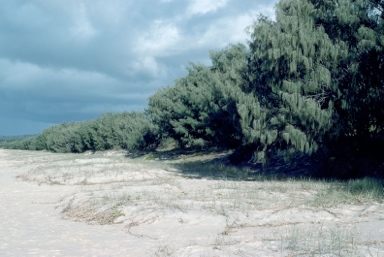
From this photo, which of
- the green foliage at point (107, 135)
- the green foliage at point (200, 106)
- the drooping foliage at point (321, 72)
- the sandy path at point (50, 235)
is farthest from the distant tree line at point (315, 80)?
the green foliage at point (107, 135)

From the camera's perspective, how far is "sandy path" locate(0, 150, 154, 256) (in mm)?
8367

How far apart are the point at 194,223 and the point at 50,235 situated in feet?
11.3

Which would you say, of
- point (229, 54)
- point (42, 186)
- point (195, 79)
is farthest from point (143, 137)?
point (42, 186)

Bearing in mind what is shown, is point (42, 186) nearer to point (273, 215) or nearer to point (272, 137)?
point (272, 137)

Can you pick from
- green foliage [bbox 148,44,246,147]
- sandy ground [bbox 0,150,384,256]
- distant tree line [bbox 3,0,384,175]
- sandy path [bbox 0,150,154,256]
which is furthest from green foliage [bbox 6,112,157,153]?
sandy path [bbox 0,150,154,256]

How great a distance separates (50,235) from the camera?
9.97 m

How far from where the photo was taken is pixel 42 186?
764 inches

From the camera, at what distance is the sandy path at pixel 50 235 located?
837 centimetres

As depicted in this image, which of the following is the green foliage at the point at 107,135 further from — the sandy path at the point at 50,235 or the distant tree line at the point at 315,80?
the sandy path at the point at 50,235

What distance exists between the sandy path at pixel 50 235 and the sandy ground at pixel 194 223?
0.06 feet

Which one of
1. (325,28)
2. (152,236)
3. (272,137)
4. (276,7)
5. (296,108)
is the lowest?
(152,236)

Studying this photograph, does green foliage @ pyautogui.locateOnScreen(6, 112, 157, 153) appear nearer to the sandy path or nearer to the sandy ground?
the sandy ground

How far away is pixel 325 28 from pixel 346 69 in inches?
96.5

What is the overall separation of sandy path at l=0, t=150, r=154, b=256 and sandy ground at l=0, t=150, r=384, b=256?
2 centimetres
